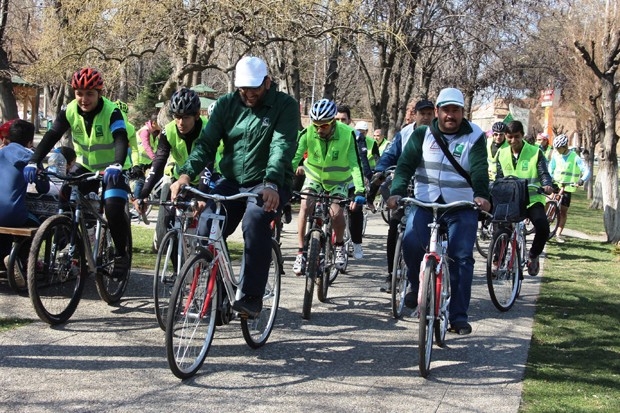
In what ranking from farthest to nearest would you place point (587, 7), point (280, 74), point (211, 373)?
point (280, 74) < point (587, 7) < point (211, 373)

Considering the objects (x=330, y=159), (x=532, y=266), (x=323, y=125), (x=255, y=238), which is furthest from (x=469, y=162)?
(x=532, y=266)

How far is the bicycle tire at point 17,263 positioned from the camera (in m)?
6.56

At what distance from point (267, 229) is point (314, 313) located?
2043mm

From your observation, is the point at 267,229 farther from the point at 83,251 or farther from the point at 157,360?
the point at 83,251

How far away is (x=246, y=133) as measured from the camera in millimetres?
5664

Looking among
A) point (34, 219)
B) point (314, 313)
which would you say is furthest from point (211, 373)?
point (34, 219)

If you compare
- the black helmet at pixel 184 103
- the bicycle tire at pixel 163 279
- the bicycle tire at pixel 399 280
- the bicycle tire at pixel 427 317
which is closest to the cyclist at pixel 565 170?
the bicycle tire at pixel 399 280

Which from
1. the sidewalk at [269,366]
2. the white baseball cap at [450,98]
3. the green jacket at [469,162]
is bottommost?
the sidewalk at [269,366]

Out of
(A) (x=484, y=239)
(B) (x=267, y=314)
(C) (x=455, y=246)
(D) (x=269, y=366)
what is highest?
(C) (x=455, y=246)

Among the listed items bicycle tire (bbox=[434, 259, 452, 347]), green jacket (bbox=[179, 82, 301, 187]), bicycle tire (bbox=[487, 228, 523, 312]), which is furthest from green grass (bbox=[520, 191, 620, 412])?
green jacket (bbox=[179, 82, 301, 187])

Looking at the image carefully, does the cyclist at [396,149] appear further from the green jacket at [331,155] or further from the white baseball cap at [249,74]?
the white baseball cap at [249,74]

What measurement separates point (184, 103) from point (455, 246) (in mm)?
2580

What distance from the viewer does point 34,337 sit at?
5.76 meters

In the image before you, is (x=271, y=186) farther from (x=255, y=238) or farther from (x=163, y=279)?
(x=163, y=279)
